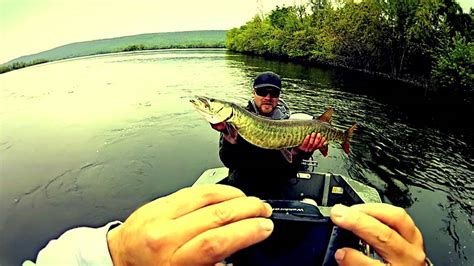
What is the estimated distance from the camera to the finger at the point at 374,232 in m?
0.86

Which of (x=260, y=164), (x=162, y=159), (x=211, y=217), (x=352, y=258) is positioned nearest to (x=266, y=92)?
(x=260, y=164)

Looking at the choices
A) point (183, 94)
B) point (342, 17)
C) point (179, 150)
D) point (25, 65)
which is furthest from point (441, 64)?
point (25, 65)

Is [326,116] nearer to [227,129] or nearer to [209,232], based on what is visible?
[227,129]

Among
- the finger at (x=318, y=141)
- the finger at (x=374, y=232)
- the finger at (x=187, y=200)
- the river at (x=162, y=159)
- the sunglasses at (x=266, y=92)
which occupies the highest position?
the finger at (x=187, y=200)

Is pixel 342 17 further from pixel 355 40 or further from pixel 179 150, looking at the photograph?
pixel 179 150

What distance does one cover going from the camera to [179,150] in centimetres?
1467

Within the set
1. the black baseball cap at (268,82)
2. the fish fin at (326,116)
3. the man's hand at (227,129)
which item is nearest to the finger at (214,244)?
the man's hand at (227,129)

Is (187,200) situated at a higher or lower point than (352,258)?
higher

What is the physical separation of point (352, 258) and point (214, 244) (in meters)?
0.41

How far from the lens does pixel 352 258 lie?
93cm

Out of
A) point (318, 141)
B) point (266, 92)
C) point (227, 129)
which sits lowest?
point (318, 141)

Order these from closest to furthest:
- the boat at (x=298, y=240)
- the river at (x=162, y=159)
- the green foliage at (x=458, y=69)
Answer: the boat at (x=298, y=240), the river at (x=162, y=159), the green foliage at (x=458, y=69)

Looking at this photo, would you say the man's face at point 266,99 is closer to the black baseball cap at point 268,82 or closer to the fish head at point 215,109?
the black baseball cap at point 268,82

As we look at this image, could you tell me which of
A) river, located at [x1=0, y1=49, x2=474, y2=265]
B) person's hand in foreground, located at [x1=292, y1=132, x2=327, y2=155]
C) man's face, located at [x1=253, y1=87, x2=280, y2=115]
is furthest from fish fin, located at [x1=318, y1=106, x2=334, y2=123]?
river, located at [x1=0, y1=49, x2=474, y2=265]
